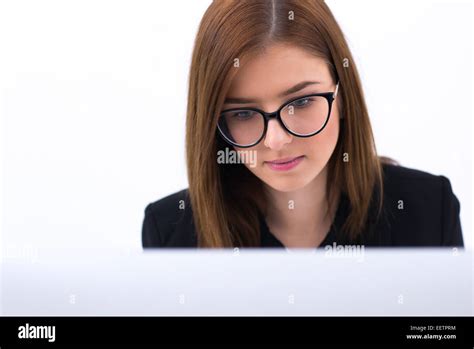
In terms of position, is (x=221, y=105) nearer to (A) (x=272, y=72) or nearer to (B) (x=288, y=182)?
(A) (x=272, y=72)

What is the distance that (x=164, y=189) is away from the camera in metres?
1.42

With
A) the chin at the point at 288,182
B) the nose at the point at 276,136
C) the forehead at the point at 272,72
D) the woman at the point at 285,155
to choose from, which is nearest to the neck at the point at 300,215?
the woman at the point at 285,155

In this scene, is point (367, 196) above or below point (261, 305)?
above

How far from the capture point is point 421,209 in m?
1.31

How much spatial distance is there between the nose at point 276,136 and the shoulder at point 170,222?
1.13 ft

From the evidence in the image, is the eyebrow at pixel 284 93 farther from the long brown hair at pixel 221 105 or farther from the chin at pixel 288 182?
the chin at pixel 288 182

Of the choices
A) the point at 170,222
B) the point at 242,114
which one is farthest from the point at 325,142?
the point at 170,222

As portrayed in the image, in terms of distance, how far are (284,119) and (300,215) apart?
36cm

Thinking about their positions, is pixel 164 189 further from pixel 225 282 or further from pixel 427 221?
pixel 427 221
